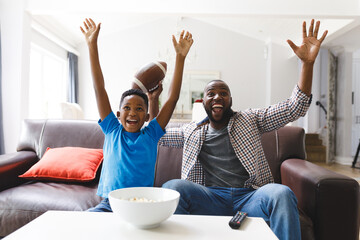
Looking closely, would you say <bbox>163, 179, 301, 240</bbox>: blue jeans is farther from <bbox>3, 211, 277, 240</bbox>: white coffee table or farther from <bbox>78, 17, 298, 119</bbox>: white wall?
<bbox>78, 17, 298, 119</bbox>: white wall

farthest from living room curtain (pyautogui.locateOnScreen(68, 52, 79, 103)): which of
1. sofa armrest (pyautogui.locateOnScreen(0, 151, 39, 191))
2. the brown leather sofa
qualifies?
sofa armrest (pyautogui.locateOnScreen(0, 151, 39, 191))

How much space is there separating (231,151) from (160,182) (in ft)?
1.86

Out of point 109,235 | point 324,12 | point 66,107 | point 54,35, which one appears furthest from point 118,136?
point 54,35

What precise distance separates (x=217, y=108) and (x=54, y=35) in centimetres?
503

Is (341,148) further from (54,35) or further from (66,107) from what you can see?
(54,35)

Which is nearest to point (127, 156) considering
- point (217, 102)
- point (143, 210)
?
point (143, 210)

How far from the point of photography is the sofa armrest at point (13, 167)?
1.74 m

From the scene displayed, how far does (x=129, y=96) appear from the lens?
137 cm

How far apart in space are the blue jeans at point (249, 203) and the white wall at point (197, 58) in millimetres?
5475

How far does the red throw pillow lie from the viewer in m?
1.80

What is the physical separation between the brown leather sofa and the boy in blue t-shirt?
1.24ft

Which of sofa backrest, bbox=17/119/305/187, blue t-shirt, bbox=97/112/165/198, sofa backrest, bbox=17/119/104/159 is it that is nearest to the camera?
blue t-shirt, bbox=97/112/165/198

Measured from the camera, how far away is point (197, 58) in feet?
22.5

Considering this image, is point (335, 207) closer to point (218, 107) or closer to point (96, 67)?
point (218, 107)
